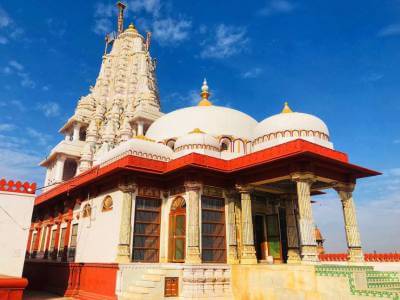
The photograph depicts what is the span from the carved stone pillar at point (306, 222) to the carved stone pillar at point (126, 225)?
7.20 metres

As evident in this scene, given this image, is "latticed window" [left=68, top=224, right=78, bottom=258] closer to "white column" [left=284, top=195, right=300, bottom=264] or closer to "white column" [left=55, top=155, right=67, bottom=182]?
"white column" [left=284, top=195, right=300, bottom=264]

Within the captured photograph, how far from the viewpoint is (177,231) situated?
1567 cm

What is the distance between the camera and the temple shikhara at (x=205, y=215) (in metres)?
13.1

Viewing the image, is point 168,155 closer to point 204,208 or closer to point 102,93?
point 204,208

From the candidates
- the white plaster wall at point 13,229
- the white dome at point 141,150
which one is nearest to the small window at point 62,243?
the white dome at point 141,150

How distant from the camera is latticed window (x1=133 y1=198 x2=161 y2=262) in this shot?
1534 centimetres

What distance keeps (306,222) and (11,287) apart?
33.8 ft

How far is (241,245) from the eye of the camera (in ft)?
51.8

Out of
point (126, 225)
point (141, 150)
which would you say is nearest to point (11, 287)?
point (126, 225)

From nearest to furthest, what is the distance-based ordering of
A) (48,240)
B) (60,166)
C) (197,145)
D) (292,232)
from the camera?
(292,232)
(197,145)
(48,240)
(60,166)

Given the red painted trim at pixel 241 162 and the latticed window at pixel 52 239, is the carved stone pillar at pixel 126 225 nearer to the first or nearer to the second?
the red painted trim at pixel 241 162

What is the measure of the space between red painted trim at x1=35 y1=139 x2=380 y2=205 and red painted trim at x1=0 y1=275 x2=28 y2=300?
19.2ft

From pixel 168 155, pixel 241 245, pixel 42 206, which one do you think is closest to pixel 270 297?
pixel 241 245

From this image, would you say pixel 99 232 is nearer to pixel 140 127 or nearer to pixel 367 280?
pixel 367 280
